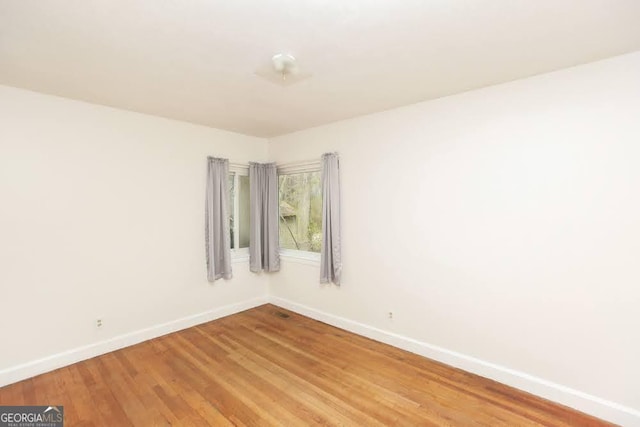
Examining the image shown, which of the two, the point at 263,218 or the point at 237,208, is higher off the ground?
the point at 237,208

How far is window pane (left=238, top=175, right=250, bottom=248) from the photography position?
435cm

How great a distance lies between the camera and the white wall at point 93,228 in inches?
99.7

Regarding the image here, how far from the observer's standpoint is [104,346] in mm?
2977

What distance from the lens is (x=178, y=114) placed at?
3.26m

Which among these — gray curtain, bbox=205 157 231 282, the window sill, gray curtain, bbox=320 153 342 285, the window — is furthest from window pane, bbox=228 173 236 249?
gray curtain, bbox=320 153 342 285

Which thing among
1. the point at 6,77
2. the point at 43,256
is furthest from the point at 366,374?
the point at 6,77

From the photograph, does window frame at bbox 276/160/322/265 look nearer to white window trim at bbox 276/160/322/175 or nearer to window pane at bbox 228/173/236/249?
white window trim at bbox 276/160/322/175

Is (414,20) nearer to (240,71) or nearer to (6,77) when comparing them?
(240,71)

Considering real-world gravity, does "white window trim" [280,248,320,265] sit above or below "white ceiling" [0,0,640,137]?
below

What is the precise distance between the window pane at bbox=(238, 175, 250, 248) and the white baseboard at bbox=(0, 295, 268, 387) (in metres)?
0.89

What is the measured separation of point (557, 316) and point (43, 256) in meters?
4.26

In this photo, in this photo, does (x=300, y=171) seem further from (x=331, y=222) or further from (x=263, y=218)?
(x=331, y=222)

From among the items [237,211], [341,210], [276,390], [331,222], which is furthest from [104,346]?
[341,210]

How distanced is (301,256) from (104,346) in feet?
7.67
